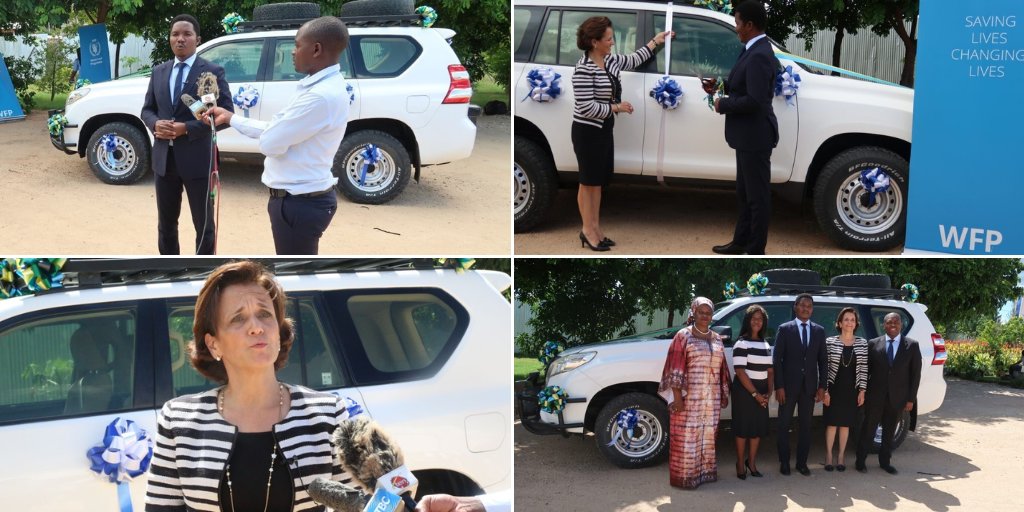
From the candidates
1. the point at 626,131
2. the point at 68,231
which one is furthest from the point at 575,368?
the point at 68,231

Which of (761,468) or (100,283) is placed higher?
(100,283)

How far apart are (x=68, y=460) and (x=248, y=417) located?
1.52m

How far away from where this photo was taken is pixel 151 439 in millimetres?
3646

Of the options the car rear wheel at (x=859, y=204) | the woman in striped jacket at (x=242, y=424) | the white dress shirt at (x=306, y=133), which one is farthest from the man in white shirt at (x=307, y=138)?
the car rear wheel at (x=859, y=204)

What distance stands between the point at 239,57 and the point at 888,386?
6909 millimetres

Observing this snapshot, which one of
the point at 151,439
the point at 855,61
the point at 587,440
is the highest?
the point at 855,61

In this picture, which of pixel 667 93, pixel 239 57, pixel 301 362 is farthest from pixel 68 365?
pixel 239 57

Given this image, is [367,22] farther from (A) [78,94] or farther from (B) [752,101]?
(B) [752,101]

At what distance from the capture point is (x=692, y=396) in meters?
6.69

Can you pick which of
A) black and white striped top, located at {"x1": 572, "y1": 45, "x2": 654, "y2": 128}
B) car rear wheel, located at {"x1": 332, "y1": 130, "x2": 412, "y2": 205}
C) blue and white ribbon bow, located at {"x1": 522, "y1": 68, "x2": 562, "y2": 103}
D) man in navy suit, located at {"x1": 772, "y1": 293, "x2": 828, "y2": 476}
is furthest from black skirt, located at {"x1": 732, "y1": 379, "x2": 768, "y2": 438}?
car rear wheel, located at {"x1": 332, "y1": 130, "x2": 412, "y2": 205}

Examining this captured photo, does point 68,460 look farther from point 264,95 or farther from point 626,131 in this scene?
point 264,95

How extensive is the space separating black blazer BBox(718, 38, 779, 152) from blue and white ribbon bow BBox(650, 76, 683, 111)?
1.91 ft

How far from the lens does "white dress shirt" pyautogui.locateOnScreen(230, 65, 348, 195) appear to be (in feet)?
15.0

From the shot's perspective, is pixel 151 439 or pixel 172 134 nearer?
pixel 151 439
